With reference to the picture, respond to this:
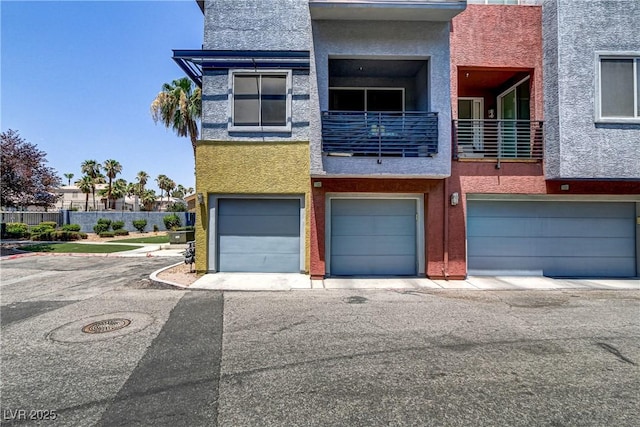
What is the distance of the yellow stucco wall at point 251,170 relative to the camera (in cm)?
1023

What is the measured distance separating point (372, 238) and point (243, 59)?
6.84m

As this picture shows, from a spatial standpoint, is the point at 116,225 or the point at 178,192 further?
the point at 178,192

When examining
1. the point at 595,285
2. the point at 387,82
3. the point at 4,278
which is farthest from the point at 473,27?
the point at 4,278

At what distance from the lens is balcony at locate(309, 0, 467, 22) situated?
8586 mm

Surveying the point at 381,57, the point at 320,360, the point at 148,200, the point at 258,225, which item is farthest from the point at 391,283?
the point at 148,200

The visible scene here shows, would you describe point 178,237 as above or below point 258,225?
below

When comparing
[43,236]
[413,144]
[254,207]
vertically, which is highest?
[413,144]

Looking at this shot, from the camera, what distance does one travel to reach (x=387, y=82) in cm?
1107

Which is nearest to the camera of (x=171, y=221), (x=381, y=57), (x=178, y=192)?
(x=381, y=57)

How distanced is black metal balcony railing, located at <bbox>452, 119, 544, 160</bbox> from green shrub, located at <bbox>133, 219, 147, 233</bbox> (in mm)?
28994

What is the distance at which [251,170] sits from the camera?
10.3m

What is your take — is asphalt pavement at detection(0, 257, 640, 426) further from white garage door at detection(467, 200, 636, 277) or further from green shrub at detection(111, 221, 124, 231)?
green shrub at detection(111, 221, 124, 231)

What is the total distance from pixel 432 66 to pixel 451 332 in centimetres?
737

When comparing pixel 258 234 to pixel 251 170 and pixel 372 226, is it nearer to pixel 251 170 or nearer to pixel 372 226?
pixel 251 170
